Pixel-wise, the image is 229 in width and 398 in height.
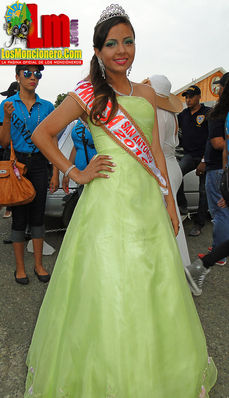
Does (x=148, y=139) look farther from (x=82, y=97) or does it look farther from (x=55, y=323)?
(x=55, y=323)

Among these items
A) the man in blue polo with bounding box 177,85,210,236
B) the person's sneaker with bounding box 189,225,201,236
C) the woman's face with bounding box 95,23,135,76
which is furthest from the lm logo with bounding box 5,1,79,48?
the woman's face with bounding box 95,23,135,76

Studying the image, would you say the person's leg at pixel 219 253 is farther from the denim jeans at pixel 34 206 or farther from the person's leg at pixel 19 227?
the person's leg at pixel 19 227

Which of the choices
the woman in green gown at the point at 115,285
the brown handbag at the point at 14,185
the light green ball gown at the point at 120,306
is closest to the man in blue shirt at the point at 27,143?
the brown handbag at the point at 14,185

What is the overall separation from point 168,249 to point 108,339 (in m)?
0.51

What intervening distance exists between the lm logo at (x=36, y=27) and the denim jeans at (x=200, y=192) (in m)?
8.51

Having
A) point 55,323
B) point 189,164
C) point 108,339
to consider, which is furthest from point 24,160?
point 189,164

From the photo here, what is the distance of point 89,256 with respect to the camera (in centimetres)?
164

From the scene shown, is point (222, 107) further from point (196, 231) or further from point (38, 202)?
point (196, 231)

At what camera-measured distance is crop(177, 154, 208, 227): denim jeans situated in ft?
16.6

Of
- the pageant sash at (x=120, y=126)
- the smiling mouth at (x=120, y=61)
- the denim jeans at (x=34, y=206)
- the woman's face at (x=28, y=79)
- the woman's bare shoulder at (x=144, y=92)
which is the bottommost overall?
the denim jeans at (x=34, y=206)

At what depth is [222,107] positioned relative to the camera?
3.26m

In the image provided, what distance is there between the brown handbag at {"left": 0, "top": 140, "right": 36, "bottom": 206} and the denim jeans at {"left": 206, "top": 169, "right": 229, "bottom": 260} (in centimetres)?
193

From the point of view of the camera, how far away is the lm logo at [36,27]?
1138 centimetres

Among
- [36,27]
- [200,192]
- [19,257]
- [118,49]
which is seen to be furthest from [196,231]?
[36,27]
